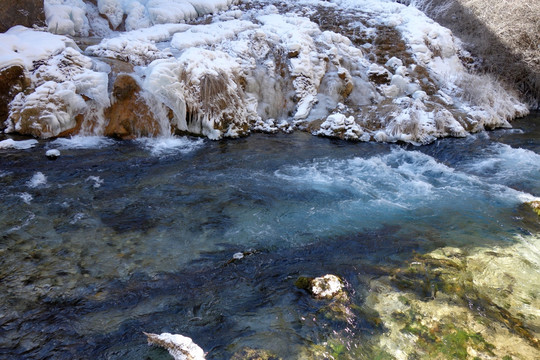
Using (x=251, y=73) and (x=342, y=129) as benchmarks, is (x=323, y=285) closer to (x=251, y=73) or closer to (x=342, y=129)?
(x=342, y=129)

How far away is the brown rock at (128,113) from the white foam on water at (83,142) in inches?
9.9

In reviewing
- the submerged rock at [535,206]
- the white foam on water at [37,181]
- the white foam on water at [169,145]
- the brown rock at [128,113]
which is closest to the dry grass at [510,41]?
the submerged rock at [535,206]

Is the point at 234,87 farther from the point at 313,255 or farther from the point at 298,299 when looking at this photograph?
the point at 298,299

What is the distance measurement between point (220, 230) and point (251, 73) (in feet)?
18.6

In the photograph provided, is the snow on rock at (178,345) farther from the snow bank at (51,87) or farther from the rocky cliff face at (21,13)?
the rocky cliff face at (21,13)

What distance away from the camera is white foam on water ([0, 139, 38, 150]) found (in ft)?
20.8

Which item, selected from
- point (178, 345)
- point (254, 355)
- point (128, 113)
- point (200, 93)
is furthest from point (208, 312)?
point (200, 93)

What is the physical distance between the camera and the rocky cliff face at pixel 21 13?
28.0 ft

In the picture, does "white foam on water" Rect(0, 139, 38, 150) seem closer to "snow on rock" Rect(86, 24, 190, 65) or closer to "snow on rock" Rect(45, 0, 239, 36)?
"snow on rock" Rect(86, 24, 190, 65)

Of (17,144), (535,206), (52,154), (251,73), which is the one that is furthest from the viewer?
(251,73)

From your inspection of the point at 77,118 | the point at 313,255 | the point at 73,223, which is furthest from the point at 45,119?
the point at 313,255

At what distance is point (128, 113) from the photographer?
7.40 m

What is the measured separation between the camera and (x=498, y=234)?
4598 millimetres

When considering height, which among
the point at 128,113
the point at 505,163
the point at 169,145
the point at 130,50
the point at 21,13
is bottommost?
the point at 169,145
